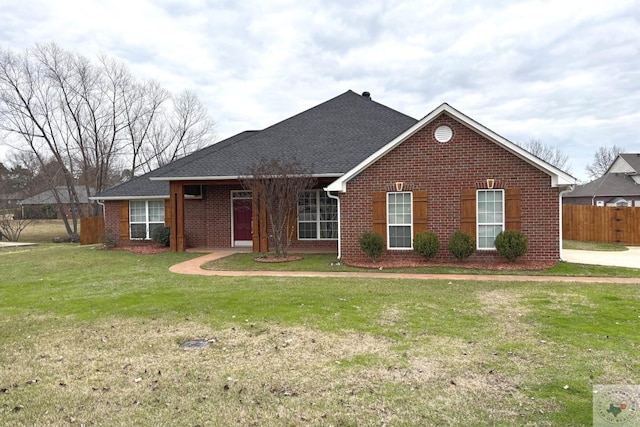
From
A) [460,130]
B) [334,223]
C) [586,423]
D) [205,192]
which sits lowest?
[586,423]

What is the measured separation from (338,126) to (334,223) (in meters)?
4.50

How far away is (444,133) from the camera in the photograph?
1287 cm

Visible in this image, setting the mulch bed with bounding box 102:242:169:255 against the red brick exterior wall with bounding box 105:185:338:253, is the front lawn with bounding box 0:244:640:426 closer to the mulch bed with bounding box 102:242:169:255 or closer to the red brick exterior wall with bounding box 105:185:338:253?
the mulch bed with bounding box 102:242:169:255

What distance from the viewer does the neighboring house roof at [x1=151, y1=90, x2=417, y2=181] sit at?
16.0m

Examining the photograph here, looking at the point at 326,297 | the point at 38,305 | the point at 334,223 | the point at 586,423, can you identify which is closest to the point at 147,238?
the point at 334,223

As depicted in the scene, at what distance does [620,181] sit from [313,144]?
1172 inches

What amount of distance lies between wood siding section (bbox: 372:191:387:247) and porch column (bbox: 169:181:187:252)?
7.73 meters

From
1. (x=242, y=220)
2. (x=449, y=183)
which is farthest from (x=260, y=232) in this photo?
(x=449, y=183)

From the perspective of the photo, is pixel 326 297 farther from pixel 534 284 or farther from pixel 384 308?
pixel 534 284

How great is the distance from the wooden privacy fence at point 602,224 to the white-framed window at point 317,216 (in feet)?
39.5

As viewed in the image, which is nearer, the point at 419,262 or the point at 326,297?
the point at 326,297

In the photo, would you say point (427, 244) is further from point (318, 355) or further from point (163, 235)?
point (163, 235)

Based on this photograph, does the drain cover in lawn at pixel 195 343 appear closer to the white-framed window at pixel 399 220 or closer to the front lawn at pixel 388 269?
the front lawn at pixel 388 269

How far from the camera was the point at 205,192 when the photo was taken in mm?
18328
